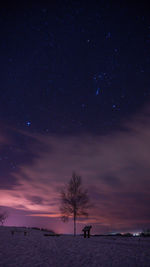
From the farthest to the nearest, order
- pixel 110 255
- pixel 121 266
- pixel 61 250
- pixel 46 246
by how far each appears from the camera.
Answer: pixel 46 246 < pixel 61 250 < pixel 110 255 < pixel 121 266

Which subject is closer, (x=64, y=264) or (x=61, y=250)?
(x=64, y=264)

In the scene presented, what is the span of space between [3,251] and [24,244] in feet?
10.8

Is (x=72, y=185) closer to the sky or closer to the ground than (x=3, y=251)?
closer to the sky

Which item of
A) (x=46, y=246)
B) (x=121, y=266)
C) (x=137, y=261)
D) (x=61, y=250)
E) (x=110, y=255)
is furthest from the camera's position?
(x=46, y=246)

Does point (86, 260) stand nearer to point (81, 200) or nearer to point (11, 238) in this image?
Answer: point (11, 238)

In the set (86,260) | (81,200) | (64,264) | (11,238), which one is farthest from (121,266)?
(81,200)

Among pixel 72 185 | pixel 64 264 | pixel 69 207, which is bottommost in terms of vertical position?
pixel 64 264

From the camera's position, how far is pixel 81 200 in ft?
121

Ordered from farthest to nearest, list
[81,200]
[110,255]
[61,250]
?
[81,200], [61,250], [110,255]

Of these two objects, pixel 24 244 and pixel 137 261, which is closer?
pixel 137 261

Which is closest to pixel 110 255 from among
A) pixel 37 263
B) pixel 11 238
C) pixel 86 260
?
pixel 86 260

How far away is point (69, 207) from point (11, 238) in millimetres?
14045

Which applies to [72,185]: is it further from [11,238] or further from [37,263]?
[37,263]

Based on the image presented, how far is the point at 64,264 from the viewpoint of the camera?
1596 centimetres
